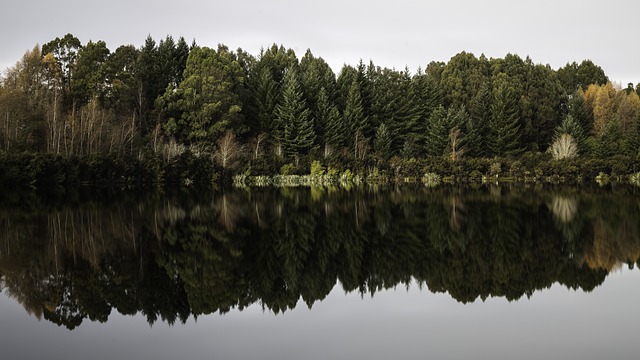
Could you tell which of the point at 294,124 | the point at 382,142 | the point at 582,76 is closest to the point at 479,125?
the point at 382,142

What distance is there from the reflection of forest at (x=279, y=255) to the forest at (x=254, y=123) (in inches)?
700

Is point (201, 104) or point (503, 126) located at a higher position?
point (201, 104)

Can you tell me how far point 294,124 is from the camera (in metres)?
45.2

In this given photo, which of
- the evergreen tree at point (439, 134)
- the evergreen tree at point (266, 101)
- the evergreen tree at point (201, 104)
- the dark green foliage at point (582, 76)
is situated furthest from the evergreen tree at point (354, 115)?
the dark green foliage at point (582, 76)

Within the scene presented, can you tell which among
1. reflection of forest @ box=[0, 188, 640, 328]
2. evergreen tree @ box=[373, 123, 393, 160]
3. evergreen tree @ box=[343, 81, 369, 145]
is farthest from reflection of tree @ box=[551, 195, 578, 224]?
evergreen tree @ box=[343, 81, 369, 145]

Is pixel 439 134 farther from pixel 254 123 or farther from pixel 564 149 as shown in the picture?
pixel 254 123

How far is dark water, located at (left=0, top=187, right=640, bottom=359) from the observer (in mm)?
5527

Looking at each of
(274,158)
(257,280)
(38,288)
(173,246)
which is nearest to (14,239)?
(173,246)

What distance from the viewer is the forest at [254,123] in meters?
34.1

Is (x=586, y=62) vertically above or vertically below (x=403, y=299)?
above

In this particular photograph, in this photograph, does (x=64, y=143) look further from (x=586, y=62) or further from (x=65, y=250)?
(x=586, y=62)

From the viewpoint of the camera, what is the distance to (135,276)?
8.25 meters

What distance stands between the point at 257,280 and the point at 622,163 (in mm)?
37071

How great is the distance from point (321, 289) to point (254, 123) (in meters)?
41.4
